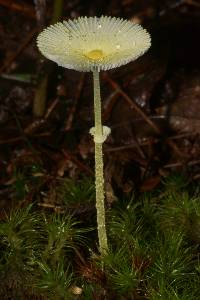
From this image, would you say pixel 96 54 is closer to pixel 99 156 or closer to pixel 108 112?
pixel 99 156

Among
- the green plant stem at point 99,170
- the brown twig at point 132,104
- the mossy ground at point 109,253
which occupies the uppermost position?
the brown twig at point 132,104

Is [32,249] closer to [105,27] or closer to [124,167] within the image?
[124,167]

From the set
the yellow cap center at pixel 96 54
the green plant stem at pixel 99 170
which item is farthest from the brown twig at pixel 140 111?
the yellow cap center at pixel 96 54

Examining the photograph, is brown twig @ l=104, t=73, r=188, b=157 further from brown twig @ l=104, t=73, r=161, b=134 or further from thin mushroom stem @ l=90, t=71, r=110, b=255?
thin mushroom stem @ l=90, t=71, r=110, b=255

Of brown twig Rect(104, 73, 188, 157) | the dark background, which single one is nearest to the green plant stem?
the dark background

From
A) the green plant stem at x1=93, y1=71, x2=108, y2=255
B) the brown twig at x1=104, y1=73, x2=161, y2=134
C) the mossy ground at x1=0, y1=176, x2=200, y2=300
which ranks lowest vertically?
the mossy ground at x1=0, y1=176, x2=200, y2=300

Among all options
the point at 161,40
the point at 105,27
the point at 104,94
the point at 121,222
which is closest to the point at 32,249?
the point at 121,222

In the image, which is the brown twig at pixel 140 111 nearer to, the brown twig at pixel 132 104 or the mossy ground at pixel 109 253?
the brown twig at pixel 132 104

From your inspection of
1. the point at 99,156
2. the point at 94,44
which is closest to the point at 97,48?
the point at 94,44
